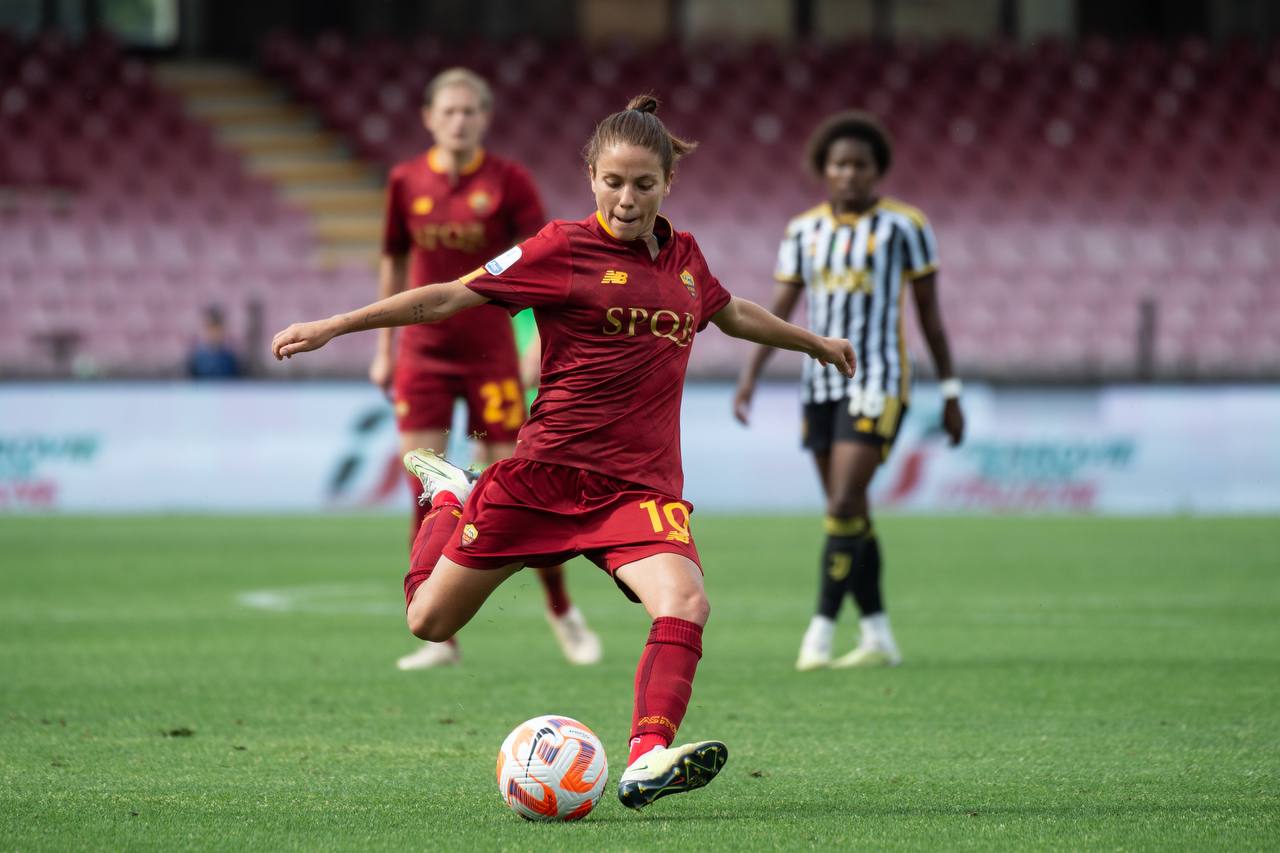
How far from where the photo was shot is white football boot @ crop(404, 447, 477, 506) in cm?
525

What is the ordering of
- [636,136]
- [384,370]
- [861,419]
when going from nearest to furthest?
[636,136]
[861,419]
[384,370]

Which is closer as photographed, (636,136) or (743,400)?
(636,136)

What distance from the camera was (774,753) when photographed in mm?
5281

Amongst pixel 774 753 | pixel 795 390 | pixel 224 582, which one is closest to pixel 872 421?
pixel 774 753

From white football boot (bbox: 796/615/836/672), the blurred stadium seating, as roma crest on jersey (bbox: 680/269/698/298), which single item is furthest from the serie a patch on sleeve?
the blurred stadium seating

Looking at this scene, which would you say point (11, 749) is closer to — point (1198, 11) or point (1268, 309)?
point (1268, 309)

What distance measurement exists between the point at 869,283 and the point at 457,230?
1678mm

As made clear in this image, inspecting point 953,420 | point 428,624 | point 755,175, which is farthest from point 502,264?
point 755,175

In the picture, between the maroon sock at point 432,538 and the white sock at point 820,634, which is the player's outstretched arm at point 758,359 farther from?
the maroon sock at point 432,538

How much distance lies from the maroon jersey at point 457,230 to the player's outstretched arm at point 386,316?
108 inches

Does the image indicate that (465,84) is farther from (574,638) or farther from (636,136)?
(636,136)

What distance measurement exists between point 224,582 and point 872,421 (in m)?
4.76

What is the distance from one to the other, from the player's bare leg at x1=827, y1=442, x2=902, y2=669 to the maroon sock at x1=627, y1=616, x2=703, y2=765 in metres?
2.89

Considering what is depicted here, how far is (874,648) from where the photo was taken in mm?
7344
